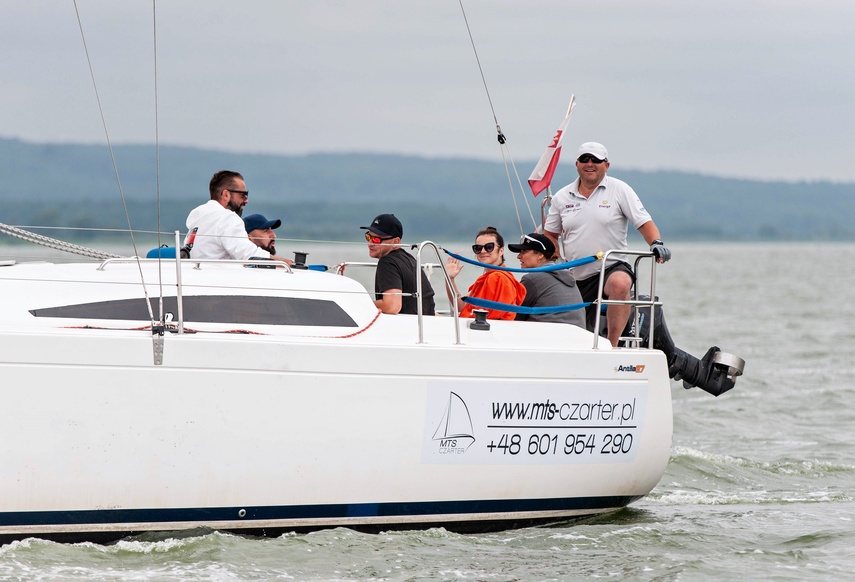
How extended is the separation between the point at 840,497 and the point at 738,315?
19.8 metres

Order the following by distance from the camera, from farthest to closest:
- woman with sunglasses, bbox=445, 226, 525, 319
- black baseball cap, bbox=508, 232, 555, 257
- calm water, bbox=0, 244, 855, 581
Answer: black baseball cap, bbox=508, 232, 555, 257
woman with sunglasses, bbox=445, 226, 525, 319
calm water, bbox=0, 244, 855, 581

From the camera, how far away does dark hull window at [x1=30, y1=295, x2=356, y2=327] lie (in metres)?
6.15

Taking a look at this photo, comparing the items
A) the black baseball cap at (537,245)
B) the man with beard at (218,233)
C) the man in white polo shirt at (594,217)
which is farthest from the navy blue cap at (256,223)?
the man in white polo shirt at (594,217)

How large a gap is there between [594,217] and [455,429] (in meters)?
2.17

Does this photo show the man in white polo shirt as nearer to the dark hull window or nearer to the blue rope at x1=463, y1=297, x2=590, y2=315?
the blue rope at x1=463, y1=297, x2=590, y2=315

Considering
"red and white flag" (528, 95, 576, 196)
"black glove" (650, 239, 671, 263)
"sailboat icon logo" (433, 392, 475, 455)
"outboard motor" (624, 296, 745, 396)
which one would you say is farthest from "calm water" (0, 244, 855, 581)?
"red and white flag" (528, 95, 576, 196)

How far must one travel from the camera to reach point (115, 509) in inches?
230

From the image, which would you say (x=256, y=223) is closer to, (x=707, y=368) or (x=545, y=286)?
(x=545, y=286)

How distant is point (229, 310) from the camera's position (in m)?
6.34

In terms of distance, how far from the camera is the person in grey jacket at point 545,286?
7238 millimetres

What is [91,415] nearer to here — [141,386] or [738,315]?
[141,386]

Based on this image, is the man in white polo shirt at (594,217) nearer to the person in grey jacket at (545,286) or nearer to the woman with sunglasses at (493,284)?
the person in grey jacket at (545,286)

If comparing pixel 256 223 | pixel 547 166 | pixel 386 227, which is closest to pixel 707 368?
pixel 547 166

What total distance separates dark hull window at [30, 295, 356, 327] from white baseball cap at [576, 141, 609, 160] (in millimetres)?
2291
